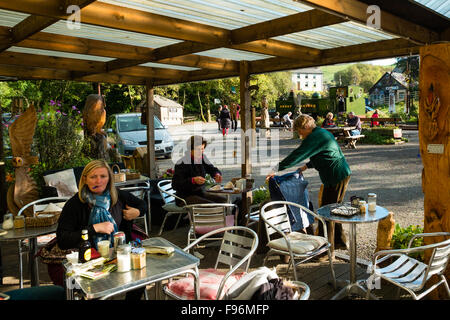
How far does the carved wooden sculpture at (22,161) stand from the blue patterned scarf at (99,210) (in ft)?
8.69

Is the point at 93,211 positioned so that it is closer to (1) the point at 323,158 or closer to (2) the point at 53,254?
(2) the point at 53,254

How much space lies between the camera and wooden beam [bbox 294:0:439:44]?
2.54 meters

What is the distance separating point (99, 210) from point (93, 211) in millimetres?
45

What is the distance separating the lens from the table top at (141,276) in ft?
6.62

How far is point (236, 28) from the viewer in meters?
4.44

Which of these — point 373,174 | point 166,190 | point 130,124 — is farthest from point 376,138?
point 166,190

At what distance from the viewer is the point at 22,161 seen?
514 centimetres

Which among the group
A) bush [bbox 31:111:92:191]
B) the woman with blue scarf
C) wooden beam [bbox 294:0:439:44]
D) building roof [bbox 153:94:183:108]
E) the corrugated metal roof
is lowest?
the woman with blue scarf

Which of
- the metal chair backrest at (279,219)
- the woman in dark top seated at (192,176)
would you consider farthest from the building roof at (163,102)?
the metal chair backrest at (279,219)

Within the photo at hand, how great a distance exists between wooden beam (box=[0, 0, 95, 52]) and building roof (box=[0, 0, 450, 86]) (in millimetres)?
10

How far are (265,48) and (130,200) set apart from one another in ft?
9.20

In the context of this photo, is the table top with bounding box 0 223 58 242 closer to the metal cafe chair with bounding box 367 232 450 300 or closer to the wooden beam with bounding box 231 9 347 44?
the metal cafe chair with bounding box 367 232 450 300

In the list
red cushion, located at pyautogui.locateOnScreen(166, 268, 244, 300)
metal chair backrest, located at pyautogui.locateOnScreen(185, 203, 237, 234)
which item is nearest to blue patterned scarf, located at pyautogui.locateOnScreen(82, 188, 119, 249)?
red cushion, located at pyautogui.locateOnScreen(166, 268, 244, 300)
